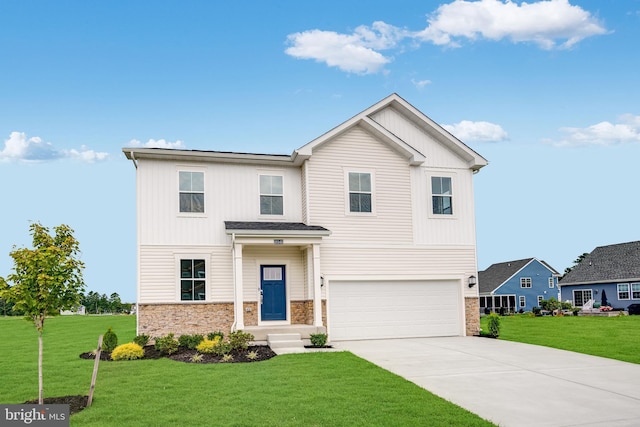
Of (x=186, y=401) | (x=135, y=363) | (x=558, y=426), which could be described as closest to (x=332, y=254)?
(x=135, y=363)

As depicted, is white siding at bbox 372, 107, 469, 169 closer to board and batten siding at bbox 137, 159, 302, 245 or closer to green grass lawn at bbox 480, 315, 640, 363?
board and batten siding at bbox 137, 159, 302, 245

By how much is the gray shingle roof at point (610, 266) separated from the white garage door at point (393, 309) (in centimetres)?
2707

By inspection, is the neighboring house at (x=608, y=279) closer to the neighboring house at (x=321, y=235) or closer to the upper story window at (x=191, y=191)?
the neighboring house at (x=321, y=235)

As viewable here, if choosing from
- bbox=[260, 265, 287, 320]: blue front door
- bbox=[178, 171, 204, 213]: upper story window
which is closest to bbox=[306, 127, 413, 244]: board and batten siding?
bbox=[260, 265, 287, 320]: blue front door

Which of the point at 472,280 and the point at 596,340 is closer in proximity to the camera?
the point at 596,340

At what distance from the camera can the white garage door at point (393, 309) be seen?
63.2 ft

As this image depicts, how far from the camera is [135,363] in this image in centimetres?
1420

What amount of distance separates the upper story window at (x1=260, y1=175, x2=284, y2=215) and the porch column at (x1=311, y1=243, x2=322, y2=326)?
2.22m

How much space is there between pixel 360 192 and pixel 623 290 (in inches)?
1237

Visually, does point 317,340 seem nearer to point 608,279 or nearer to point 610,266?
point 608,279

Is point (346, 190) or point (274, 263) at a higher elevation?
point (346, 190)

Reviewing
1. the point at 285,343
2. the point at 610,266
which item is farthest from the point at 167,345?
the point at 610,266

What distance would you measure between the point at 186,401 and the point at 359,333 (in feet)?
33.8

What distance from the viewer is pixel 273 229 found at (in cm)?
1798
